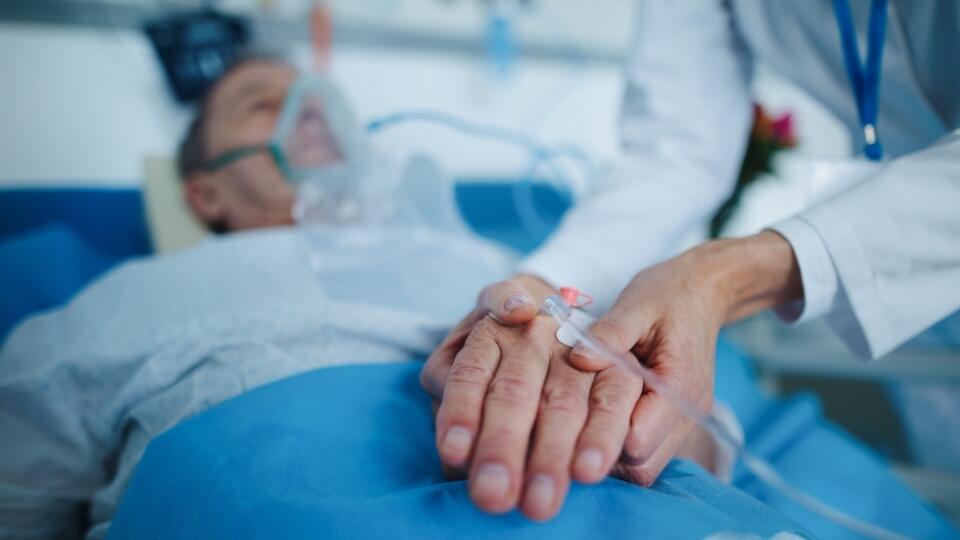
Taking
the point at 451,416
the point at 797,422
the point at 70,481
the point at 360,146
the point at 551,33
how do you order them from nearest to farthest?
1. the point at 451,416
2. the point at 70,481
3. the point at 797,422
4. the point at 360,146
5. the point at 551,33

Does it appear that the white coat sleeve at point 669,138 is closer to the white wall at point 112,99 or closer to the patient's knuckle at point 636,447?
the patient's knuckle at point 636,447

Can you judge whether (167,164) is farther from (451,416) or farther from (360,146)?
(451,416)

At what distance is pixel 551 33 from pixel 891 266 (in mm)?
1609

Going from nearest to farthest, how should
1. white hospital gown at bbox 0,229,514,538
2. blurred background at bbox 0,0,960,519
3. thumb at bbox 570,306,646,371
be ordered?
thumb at bbox 570,306,646,371 < white hospital gown at bbox 0,229,514,538 < blurred background at bbox 0,0,960,519

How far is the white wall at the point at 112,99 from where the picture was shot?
133cm

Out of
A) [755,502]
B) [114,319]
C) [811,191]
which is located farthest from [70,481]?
[811,191]

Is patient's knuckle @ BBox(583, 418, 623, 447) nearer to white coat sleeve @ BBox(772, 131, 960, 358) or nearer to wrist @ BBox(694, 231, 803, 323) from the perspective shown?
wrist @ BBox(694, 231, 803, 323)

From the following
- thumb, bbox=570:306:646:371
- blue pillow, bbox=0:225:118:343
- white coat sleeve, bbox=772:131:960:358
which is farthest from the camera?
blue pillow, bbox=0:225:118:343

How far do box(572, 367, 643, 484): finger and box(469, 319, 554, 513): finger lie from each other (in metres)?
0.04

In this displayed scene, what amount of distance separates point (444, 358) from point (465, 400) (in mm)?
167

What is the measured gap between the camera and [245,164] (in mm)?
1265

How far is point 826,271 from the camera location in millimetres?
632

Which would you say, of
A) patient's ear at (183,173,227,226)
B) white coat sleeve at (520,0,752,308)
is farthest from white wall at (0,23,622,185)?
white coat sleeve at (520,0,752,308)

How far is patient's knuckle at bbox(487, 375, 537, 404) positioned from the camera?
0.45 m
